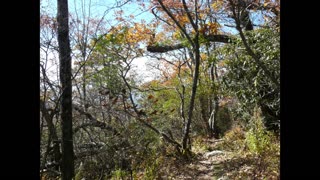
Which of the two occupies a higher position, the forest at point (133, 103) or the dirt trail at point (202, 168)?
the forest at point (133, 103)

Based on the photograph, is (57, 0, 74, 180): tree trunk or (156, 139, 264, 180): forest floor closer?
(57, 0, 74, 180): tree trunk

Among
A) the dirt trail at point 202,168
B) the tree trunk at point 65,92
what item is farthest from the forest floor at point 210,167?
the tree trunk at point 65,92

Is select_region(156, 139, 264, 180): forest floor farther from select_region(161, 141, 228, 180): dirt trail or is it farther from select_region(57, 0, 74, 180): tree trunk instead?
select_region(57, 0, 74, 180): tree trunk

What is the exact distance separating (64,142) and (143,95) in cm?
220

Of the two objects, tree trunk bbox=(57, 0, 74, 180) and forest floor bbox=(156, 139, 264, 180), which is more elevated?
tree trunk bbox=(57, 0, 74, 180)

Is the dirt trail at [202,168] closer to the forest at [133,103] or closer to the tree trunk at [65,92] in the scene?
the forest at [133,103]

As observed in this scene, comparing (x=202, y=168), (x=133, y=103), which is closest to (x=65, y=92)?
(x=133, y=103)

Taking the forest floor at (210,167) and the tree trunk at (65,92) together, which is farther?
the forest floor at (210,167)

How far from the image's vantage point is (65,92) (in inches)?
118

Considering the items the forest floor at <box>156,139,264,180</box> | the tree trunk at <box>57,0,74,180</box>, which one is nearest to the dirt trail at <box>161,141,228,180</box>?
the forest floor at <box>156,139,264,180</box>

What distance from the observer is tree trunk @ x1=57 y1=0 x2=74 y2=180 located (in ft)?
9.69

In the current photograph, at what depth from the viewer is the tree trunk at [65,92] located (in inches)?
116
